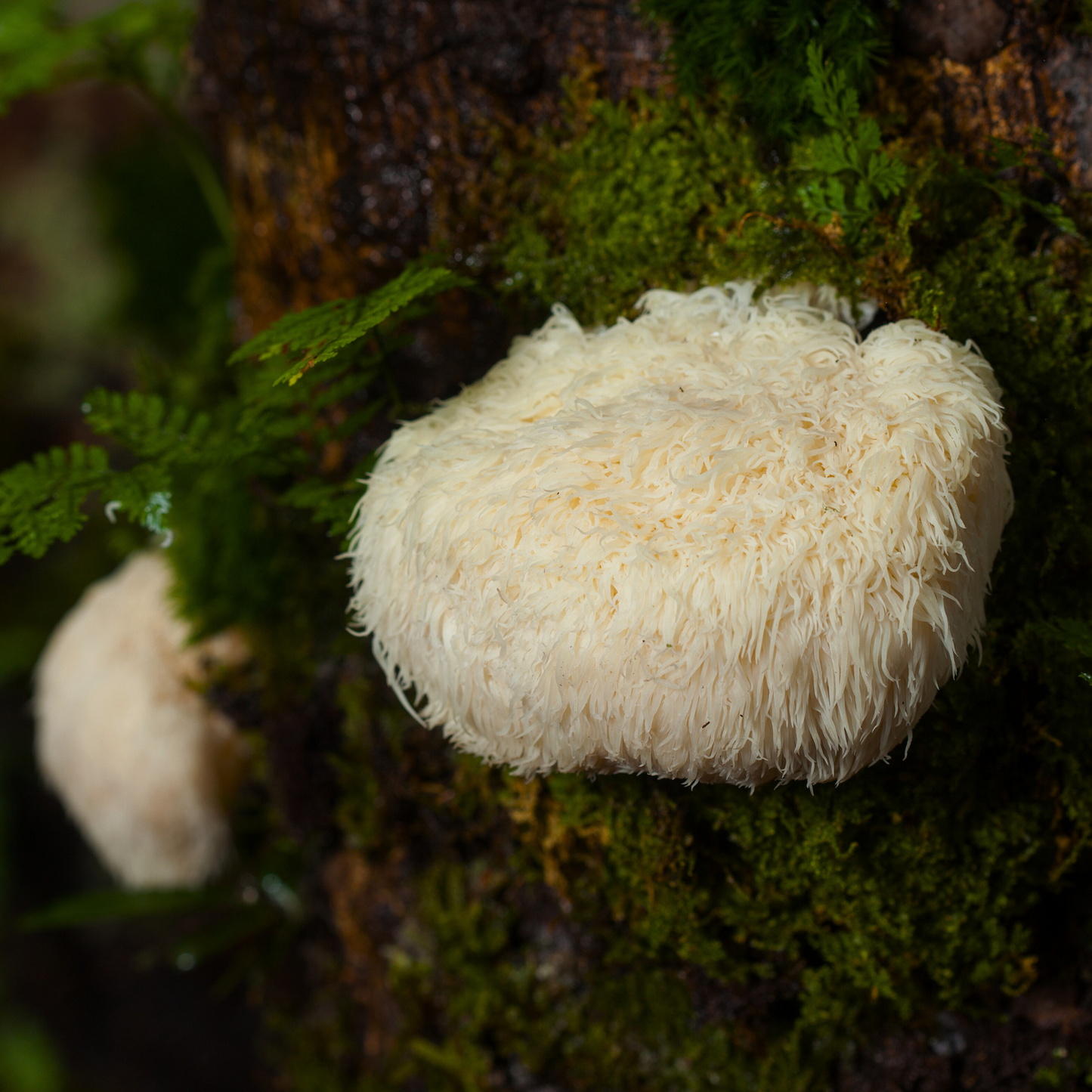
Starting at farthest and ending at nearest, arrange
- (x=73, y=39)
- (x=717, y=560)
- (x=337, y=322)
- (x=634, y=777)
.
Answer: (x=73, y=39) → (x=634, y=777) → (x=337, y=322) → (x=717, y=560)

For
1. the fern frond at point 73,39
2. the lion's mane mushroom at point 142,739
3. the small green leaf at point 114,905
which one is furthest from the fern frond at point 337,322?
the small green leaf at point 114,905

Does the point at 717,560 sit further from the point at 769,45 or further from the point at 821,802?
the point at 769,45

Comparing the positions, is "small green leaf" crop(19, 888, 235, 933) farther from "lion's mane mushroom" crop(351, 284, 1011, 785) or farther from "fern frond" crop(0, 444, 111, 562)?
"lion's mane mushroom" crop(351, 284, 1011, 785)

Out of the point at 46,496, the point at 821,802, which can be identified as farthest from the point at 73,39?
the point at 821,802

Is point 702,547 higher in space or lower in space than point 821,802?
higher

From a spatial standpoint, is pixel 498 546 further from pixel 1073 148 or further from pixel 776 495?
pixel 1073 148

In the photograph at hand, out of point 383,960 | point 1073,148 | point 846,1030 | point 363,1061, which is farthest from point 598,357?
point 363,1061

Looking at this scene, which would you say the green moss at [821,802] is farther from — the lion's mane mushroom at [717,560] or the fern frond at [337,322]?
the fern frond at [337,322]
